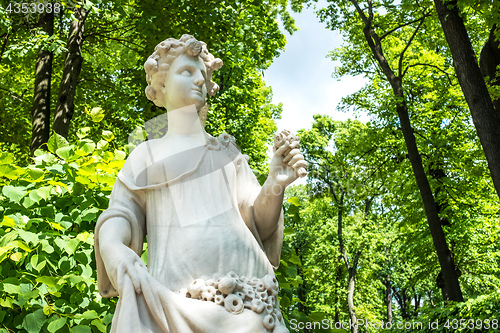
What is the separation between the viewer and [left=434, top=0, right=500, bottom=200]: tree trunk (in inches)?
280

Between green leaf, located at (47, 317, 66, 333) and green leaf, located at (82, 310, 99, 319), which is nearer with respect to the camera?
green leaf, located at (47, 317, 66, 333)

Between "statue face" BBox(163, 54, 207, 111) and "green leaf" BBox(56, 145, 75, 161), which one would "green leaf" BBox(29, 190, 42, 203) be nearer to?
"green leaf" BBox(56, 145, 75, 161)

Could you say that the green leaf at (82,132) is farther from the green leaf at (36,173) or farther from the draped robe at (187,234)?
the draped robe at (187,234)

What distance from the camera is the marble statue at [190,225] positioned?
209 centimetres

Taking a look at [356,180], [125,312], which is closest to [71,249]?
[125,312]

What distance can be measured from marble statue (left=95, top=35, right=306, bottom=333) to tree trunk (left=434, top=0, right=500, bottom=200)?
5482mm

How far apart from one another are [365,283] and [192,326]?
26349mm

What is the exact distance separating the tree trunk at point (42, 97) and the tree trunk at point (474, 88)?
656cm

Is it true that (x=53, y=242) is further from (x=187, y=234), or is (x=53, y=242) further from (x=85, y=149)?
(x=187, y=234)

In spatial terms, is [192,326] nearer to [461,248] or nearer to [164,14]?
[164,14]

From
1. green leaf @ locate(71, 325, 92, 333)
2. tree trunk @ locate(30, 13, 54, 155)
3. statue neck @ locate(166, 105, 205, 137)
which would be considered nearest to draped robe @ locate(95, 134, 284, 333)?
statue neck @ locate(166, 105, 205, 137)

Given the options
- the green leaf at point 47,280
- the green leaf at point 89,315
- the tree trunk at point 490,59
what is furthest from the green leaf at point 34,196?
the tree trunk at point 490,59

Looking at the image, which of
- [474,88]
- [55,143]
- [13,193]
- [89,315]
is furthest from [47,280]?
[474,88]

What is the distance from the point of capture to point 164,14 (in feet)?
27.0
